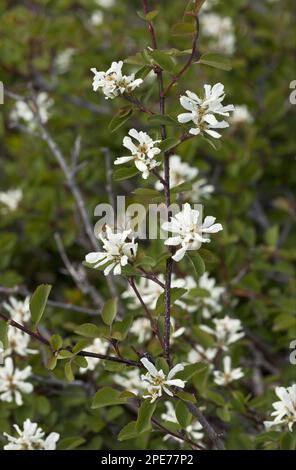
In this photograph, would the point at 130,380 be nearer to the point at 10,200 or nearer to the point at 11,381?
the point at 11,381

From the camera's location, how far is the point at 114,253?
4.85 ft

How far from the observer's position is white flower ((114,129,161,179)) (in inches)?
57.6

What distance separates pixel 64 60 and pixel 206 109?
2.18m

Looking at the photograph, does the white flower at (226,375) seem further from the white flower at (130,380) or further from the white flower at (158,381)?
the white flower at (158,381)

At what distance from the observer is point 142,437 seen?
2.03 metres

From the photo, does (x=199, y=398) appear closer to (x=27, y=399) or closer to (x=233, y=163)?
(x=27, y=399)

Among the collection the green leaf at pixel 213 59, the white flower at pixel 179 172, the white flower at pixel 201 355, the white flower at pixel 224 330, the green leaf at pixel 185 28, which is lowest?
the white flower at pixel 201 355

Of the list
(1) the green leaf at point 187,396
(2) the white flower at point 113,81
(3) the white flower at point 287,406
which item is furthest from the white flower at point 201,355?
(2) the white flower at point 113,81

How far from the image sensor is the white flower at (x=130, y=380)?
79.7 inches

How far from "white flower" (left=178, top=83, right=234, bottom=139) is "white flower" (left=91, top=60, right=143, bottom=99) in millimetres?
115

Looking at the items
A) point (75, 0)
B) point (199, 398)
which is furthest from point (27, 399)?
point (75, 0)

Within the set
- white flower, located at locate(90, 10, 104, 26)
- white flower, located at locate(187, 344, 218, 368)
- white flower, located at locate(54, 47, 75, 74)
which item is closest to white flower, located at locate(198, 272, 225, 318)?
white flower, located at locate(187, 344, 218, 368)

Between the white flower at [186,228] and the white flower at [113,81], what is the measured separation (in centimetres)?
28

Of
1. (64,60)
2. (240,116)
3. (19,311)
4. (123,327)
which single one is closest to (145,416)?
(123,327)
